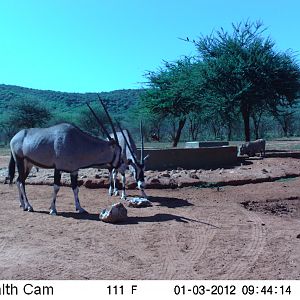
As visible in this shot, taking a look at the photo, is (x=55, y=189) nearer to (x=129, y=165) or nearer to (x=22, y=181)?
(x=22, y=181)

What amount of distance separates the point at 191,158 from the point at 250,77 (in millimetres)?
9769

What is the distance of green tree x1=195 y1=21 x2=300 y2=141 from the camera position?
2553cm

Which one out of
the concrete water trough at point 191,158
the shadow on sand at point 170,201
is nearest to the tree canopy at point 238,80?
the concrete water trough at point 191,158

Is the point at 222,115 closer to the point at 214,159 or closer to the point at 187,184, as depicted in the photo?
the point at 214,159

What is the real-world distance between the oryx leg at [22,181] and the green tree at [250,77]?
610 inches

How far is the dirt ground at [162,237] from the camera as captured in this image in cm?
632

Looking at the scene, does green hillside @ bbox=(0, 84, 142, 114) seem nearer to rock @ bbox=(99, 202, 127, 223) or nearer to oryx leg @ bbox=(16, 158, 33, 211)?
oryx leg @ bbox=(16, 158, 33, 211)

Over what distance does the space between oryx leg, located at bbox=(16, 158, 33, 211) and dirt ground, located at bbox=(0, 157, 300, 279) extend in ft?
0.59

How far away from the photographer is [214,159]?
18000 mm

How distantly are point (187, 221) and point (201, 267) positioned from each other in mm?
2873

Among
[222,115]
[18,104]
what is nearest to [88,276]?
[222,115]

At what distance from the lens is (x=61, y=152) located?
34.4 feet

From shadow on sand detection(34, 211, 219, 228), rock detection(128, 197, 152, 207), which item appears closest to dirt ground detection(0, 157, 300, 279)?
shadow on sand detection(34, 211, 219, 228)

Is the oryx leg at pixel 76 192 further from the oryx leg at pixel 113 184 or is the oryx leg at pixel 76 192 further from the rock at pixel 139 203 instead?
the oryx leg at pixel 113 184
